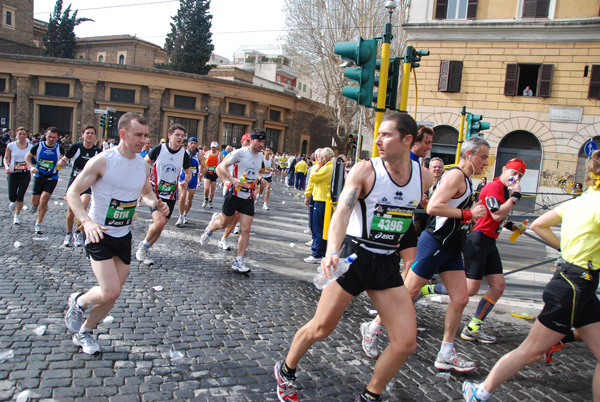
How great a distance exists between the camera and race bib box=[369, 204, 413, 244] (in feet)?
10.3

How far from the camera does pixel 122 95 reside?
40.6 metres

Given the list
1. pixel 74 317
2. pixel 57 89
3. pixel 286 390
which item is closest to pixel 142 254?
pixel 74 317

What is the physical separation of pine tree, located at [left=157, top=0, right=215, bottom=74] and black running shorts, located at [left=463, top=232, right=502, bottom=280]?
4700 cm

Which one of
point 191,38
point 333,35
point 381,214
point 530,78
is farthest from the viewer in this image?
point 191,38

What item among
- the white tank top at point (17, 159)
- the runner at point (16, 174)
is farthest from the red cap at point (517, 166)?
the white tank top at point (17, 159)

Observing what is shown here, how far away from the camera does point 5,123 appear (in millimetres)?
41688

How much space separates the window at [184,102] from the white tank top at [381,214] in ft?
133

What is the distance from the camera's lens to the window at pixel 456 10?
2308 cm

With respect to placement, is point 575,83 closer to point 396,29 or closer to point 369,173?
point 396,29

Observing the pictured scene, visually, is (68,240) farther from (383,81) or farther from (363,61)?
(383,81)

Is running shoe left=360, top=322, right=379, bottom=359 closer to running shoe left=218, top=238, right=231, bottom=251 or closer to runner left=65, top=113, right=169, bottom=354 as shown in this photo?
runner left=65, top=113, right=169, bottom=354

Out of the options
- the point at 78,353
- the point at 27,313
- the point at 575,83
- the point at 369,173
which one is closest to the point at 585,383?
the point at 369,173

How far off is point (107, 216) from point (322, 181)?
16.2 feet

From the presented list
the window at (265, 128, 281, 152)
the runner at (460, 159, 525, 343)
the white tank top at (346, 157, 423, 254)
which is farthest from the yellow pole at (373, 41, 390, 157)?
the window at (265, 128, 281, 152)
